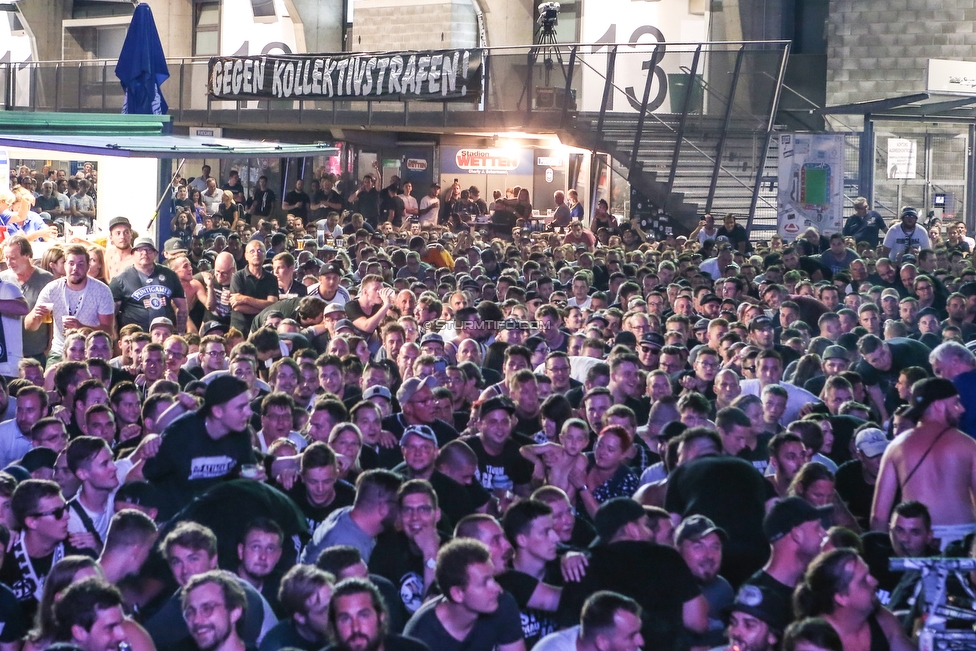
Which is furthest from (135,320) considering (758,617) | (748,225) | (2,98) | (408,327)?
(2,98)

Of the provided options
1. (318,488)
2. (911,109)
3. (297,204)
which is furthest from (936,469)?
(297,204)

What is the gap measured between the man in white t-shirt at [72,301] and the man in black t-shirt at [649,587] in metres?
6.15

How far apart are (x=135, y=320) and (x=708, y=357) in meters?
4.65

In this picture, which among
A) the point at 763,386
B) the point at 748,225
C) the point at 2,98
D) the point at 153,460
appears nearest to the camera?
the point at 153,460

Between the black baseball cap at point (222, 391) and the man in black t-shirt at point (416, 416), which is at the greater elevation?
the black baseball cap at point (222, 391)

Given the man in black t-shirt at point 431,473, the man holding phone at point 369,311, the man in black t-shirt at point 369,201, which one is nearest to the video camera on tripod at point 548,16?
the man in black t-shirt at point 369,201

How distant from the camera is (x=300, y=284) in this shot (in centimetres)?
1417

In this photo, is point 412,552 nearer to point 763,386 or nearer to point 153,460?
point 153,460

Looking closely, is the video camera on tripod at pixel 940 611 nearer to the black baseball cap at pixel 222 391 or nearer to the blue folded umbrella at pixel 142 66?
the black baseball cap at pixel 222 391

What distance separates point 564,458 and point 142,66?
34.4 ft

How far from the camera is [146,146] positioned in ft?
45.2

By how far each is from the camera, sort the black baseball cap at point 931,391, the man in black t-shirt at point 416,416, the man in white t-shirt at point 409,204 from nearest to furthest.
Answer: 1. the black baseball cap at point 931,391
2. the man in black t-shirt at point 416,416
3. the man in white t-shirt at point 409,204

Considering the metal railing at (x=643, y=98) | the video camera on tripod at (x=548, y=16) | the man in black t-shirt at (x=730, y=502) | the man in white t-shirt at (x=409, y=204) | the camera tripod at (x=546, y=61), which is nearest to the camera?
the man in black t-shirt at (x=730, y=502)

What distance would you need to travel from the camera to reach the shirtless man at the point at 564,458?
317 inches
